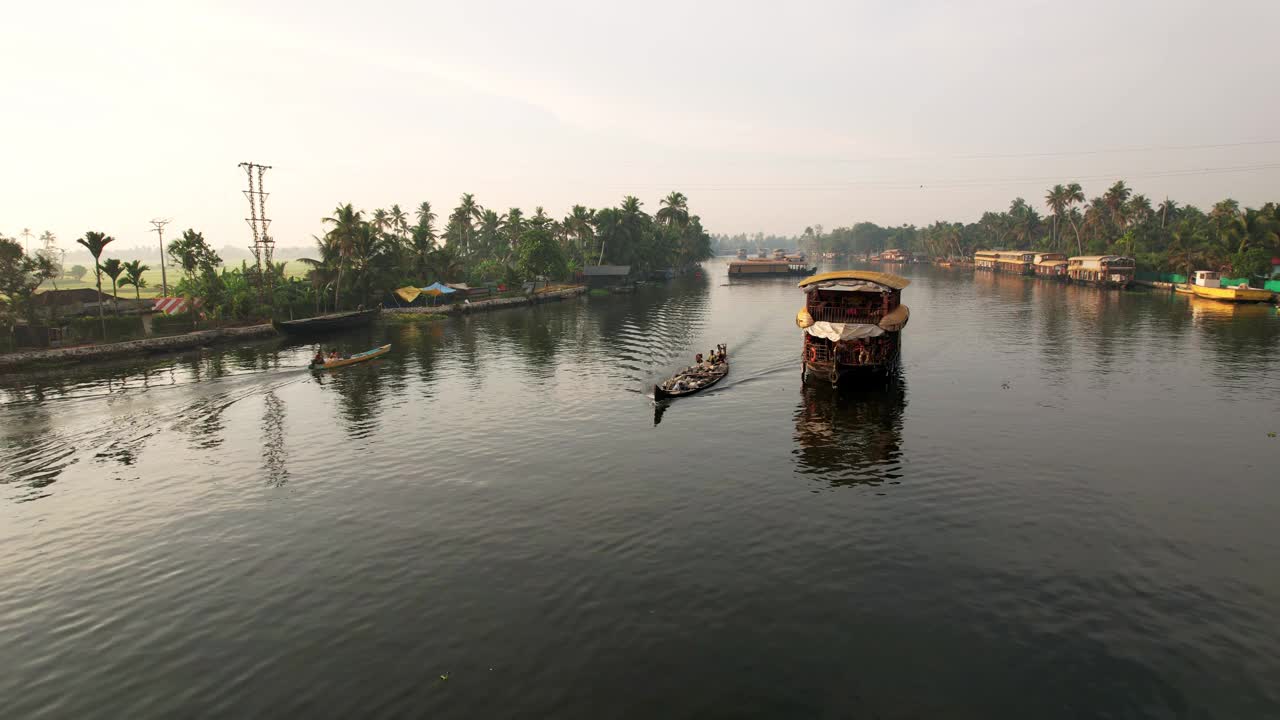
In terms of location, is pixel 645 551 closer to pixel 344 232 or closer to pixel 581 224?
pixel 344 232

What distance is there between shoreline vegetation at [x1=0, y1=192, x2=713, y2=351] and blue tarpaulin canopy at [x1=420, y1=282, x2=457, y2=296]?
3927mm

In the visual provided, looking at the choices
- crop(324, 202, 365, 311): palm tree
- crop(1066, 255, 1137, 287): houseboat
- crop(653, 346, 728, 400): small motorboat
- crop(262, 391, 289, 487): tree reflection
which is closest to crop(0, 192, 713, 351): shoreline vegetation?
crop(324, 202, 365, 311): palm tree

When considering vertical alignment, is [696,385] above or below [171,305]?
below

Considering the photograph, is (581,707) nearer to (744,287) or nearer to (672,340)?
(672,340)

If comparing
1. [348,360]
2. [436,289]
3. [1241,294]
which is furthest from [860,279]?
[1241,294]

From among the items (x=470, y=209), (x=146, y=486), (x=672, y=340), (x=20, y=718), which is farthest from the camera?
(x=470, y=209)

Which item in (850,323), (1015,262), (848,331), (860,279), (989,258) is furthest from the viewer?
(989,258)

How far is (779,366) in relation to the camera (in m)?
54.4

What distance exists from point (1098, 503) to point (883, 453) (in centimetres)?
888

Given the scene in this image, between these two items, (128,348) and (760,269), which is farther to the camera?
(760,269)

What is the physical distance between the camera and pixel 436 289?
305ft

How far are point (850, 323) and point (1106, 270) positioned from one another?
358 feet

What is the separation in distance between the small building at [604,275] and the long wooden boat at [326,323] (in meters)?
58.5

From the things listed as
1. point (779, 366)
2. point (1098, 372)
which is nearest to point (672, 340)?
point (779, 366)
